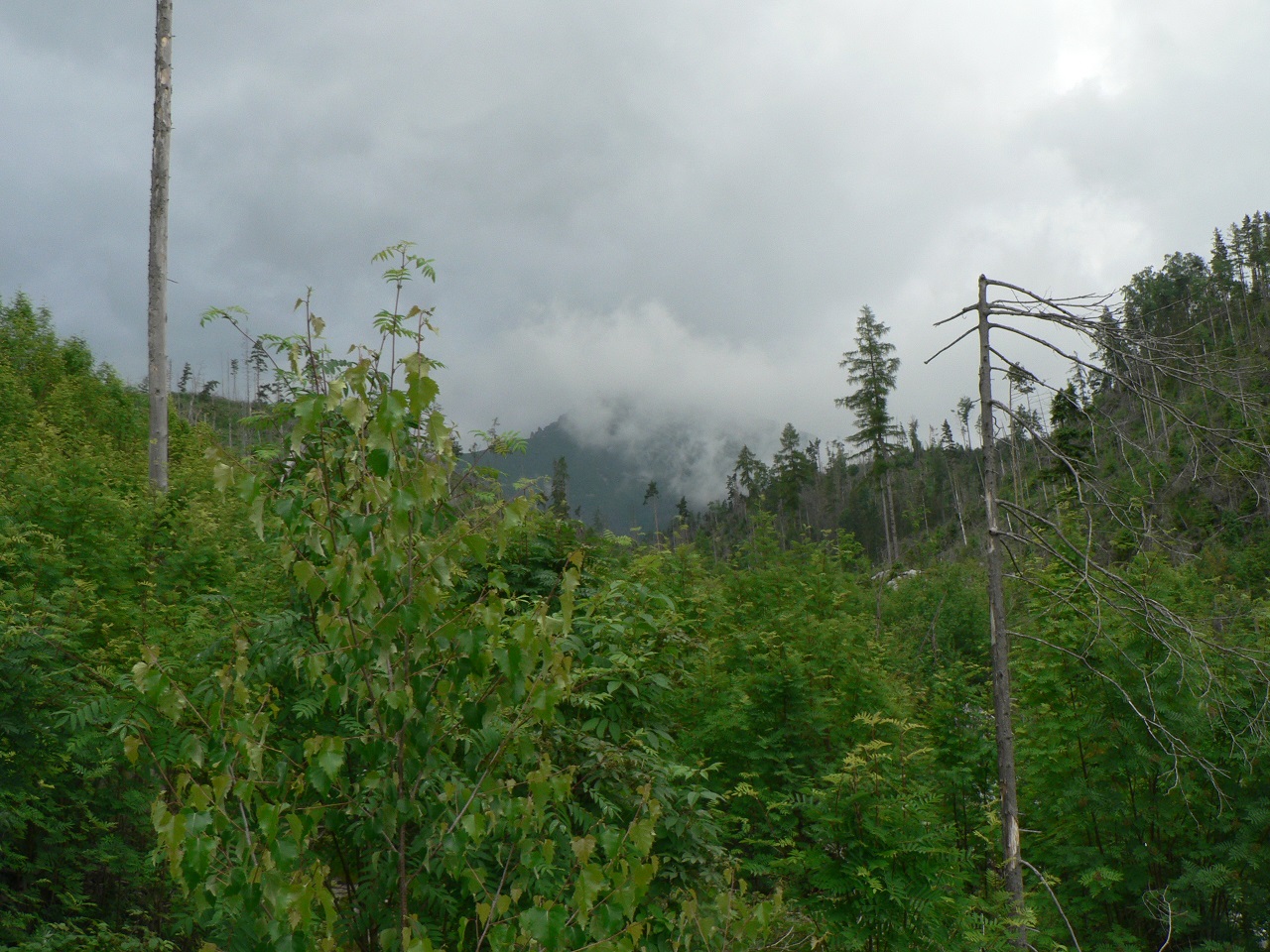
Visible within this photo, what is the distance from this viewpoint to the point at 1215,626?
8.19m

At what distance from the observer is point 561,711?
14.0 feet

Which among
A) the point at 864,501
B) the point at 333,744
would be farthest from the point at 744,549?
the point at 864,501

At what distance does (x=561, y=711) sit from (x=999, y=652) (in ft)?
9.30

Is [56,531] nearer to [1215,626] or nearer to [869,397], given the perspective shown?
[1215,626]

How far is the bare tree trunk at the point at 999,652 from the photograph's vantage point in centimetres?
477

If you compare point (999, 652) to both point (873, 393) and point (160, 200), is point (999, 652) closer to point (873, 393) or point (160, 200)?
point (160, 200)

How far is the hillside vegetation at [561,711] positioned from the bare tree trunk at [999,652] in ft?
0.51

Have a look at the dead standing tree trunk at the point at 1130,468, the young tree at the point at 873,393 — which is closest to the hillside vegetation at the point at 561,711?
the dead standing tree trunk at the point at 1130,468

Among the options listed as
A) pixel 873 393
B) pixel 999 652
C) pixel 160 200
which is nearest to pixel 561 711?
pixel 999 652

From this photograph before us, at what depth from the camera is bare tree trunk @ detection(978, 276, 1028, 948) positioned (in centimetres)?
477

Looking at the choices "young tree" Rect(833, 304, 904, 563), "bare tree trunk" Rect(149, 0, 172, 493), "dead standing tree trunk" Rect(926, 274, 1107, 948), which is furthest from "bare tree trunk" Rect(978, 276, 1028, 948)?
"young tree" Rect(833, 304, 904, 563)

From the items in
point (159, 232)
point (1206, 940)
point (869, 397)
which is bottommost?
point (1206, 940)

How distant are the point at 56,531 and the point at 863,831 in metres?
6.31

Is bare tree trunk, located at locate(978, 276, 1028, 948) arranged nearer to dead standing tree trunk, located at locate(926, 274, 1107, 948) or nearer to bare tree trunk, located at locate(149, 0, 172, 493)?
dead standing tree trunk, located at locate(926, 274, 1107, 948)
